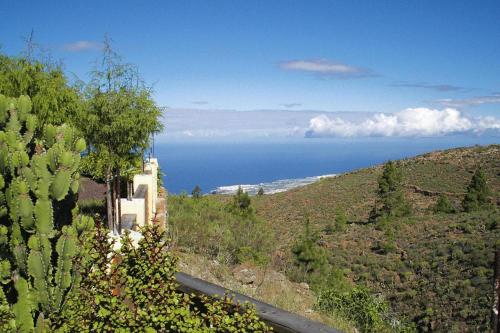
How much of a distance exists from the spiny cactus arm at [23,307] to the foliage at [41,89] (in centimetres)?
619

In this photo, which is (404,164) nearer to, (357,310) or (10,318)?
(357,310)

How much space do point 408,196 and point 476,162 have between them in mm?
14045

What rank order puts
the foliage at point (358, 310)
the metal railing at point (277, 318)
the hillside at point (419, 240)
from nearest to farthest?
the metal railing at point (277, 318), the foliage at point (358, 310), the hillside at point (419, 240)

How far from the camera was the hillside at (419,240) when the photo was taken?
68.6ft

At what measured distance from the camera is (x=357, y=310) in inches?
408

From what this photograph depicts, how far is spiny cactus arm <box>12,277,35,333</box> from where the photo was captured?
3697mm

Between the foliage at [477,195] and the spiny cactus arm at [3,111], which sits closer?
the spiny cactus arm at [3,111]

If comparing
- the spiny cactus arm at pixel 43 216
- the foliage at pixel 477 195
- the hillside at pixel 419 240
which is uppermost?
the spiny cactus arm at pixel 43 216

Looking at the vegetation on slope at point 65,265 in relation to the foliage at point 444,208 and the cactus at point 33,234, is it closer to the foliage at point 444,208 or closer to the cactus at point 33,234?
the cactus at point 33,234

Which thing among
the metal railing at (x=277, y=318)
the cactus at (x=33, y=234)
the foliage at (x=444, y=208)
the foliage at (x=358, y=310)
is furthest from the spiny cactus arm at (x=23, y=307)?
the foliage at (x=444, y=208)

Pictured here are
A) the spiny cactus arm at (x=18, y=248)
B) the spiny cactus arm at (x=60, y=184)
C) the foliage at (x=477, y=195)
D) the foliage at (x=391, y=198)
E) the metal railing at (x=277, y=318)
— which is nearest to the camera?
the metal railing at (x=277, y=318)

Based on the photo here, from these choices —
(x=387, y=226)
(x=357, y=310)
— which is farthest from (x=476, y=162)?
(x=357, y=310)

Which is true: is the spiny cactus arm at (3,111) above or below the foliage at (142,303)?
above

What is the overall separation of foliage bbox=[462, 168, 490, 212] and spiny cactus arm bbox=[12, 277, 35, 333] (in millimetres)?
40481
